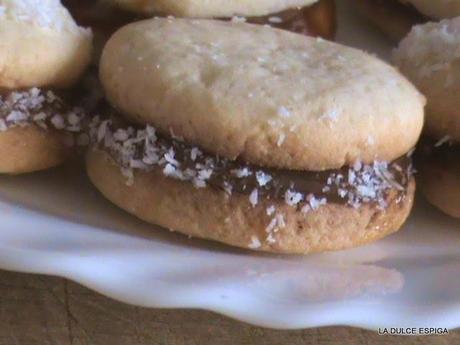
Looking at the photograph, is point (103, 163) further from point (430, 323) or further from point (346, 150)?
point (430, 323)

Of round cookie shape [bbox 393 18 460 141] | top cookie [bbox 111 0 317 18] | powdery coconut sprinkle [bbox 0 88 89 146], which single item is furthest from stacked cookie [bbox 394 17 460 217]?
powdery coconut sprinkle [bbox 0 88 89 146]

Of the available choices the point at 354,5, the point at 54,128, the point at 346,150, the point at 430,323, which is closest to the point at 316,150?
the point at 346,150

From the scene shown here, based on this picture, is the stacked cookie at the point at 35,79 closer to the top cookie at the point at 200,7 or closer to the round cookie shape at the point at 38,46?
the round cookie shape at the point at 38,46

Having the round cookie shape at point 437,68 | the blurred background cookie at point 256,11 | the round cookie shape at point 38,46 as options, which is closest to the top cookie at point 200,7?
the blurred background cookie at point 256,11

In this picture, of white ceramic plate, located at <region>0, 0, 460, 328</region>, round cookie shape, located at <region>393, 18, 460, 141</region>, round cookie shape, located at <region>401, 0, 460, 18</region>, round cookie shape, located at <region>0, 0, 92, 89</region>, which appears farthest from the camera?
round cookie shape, located at <region>401, 0, 460, 18</region>

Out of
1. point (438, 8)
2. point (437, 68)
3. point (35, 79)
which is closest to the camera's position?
point (35, 79)

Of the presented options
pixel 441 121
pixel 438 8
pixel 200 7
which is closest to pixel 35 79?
pixel 200 7

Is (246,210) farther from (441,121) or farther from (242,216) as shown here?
(441,121)

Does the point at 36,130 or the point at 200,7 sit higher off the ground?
the point at 200,7

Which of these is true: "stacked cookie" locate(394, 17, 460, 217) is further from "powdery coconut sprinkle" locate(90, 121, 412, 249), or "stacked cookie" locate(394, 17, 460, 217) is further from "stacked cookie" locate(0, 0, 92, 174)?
"stacked cookie" locate(0, 0, 92, 174)
